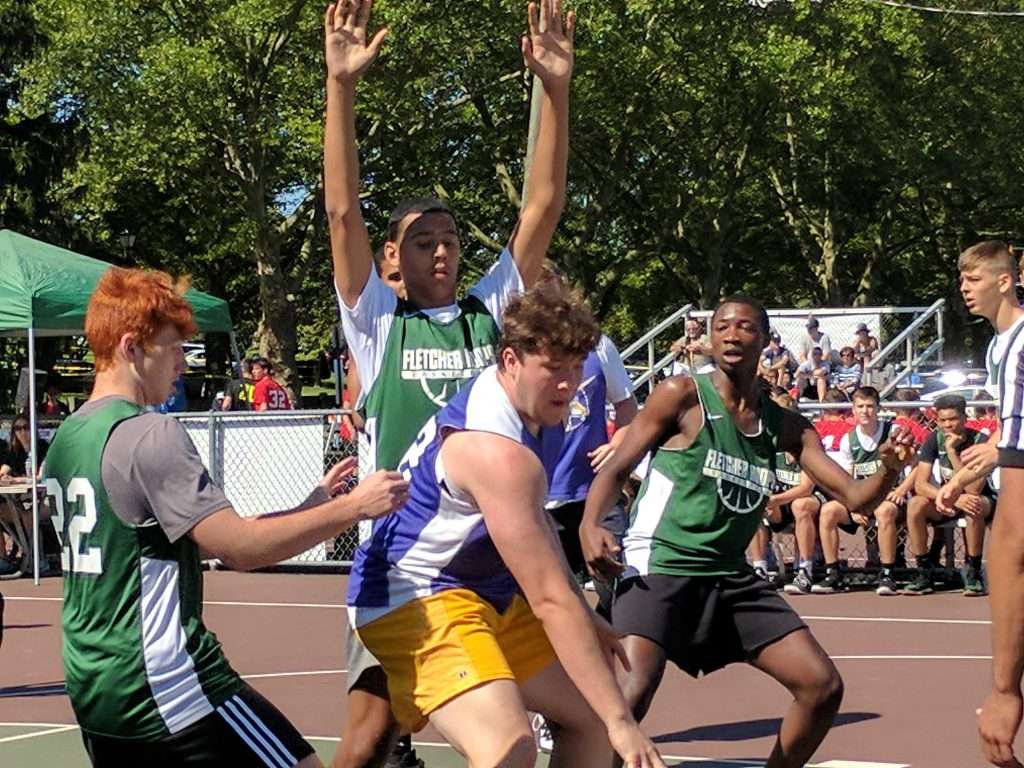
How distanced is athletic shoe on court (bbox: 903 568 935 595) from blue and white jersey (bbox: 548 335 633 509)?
710 centimetres

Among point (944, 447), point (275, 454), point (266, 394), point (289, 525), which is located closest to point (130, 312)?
point (289, 525)

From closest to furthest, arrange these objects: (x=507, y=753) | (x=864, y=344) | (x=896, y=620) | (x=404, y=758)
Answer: (x=507, y=753) → (x=404, y=758) → (x=896, y=620) → (x=864, y=344)

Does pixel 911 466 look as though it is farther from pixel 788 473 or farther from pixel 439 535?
pixel 439 535

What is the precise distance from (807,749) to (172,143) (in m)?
30.0

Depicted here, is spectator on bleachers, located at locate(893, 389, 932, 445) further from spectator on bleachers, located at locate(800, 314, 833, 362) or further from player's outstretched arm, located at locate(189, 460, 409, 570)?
player's outstretched arm, located at locate(189, 460, 409, 570)

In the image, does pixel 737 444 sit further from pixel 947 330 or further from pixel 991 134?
pixel 947 330

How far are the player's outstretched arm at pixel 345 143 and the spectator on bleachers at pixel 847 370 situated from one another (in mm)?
21636

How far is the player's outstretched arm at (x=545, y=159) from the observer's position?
231 inches

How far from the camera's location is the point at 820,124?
46219mm

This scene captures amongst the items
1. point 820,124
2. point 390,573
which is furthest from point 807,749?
point 820,124

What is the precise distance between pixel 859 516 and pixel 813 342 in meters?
13.8

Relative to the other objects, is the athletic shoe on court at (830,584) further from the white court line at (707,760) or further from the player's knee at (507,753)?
the player's knee at (507,753)

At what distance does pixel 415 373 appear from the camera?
18.3 feet

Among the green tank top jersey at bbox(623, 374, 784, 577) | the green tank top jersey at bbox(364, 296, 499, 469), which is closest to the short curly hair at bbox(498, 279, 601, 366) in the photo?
the green tank top jersey at bbox(364, 296, 499, 469)
